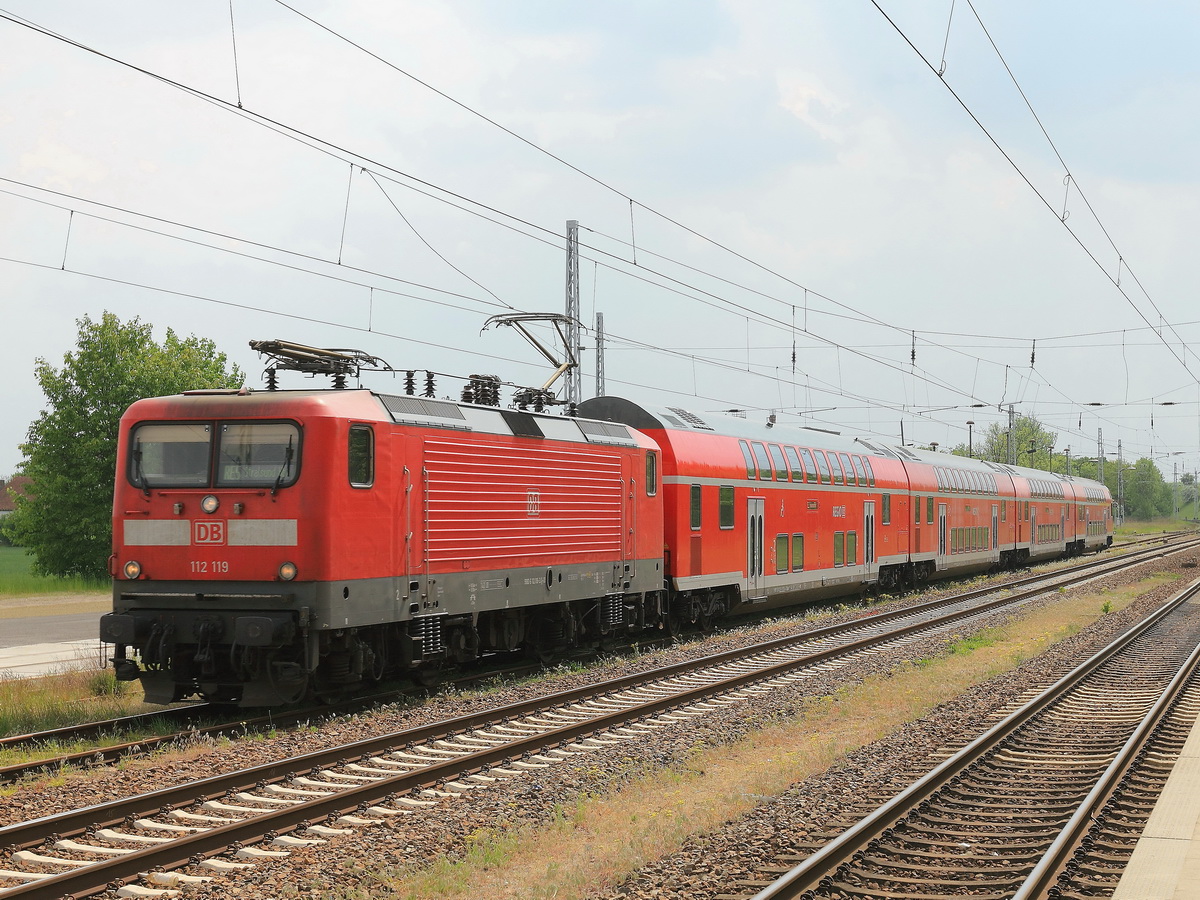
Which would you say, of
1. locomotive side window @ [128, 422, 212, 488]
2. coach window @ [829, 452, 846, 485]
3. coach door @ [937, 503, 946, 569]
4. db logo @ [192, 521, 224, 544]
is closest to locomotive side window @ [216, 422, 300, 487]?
locomotive side window @ [128, 422, 212, 488]

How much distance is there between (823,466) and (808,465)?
995 mm

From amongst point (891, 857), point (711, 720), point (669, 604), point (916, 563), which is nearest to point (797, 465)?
point (669, 604)

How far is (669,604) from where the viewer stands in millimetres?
21484

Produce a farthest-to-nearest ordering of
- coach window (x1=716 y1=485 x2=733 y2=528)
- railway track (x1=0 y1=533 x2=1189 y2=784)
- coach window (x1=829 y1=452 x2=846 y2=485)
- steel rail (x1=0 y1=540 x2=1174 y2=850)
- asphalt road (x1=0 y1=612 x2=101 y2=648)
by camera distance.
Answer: coach window (x1=829 y1=452 x2=846 y2=485), coach window (x1=716 y1=485 x2=733 y2=528), asphalt road (x1=0 y1=612 x2=101 y2=648), railway track (x1=0 y1=533 x2=1189 y2=784), steel rail (x1=0 y1=540 x2=1174 y2=850)

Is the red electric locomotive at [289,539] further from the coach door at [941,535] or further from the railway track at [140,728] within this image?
the coach door at [941,535]

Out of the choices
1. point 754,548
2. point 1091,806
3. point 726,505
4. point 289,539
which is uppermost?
point 726,505

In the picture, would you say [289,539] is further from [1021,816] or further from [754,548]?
[754,548]

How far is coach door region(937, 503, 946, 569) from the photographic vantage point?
1405 inches

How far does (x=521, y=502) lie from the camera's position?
1636 cm

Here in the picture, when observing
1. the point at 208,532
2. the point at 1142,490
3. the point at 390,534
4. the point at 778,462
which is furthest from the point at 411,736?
the point at 1142,490

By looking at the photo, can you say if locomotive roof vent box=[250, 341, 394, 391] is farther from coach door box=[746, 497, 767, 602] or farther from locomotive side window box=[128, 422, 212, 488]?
coach door box=[746, 497, 767, 602]

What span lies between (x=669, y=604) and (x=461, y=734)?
372 inches

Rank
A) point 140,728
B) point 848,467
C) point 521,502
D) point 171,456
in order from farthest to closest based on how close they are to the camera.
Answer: point 848,467
point 521,502
point 171,456
point 140,728

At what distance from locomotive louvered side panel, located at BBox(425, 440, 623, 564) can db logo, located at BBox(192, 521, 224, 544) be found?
8.23 feet
